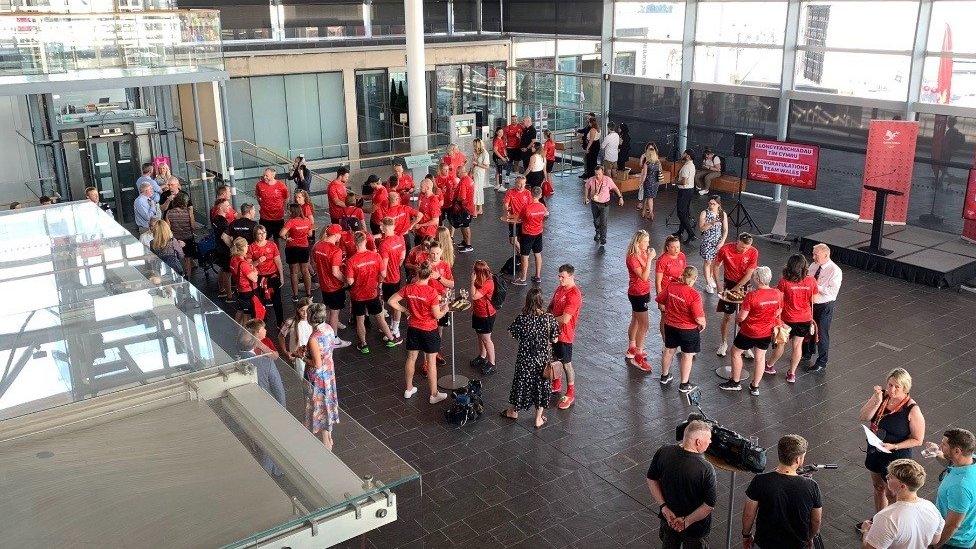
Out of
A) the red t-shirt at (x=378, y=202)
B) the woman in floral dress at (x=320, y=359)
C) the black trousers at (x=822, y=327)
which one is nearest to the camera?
the woman in floral dress at (x=320, y=359)

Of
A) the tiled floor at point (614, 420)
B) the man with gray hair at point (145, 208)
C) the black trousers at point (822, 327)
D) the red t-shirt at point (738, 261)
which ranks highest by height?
the man with gray hair at point (145, 208)

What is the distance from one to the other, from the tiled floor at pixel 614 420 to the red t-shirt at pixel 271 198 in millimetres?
3212

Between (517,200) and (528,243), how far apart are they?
65 cm

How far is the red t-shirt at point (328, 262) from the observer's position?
32.1ft

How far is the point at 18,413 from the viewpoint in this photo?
4.26m

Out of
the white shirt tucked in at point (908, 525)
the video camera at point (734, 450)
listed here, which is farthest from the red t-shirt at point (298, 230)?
the white shirt tucked in at point (908, 525)

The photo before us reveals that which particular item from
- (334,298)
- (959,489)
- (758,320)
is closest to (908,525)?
(959,489)

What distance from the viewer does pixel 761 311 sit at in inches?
340

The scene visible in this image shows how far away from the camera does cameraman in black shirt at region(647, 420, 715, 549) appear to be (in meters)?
5.25

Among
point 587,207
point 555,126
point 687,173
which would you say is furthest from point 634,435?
point 555,126

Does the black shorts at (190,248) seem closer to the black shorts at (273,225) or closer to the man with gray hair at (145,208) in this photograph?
the man with gray hair at (145,208)

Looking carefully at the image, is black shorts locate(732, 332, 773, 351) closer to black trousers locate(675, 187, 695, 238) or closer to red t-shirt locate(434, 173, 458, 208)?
black trousers locate(675, 187, 695, 238)

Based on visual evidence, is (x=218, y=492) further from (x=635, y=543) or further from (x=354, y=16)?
(x=354, y=16)

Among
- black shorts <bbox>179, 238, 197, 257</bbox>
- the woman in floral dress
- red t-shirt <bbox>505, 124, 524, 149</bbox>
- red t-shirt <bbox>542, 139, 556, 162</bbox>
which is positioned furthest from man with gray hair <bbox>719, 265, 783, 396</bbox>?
red t-shirt <bbox>505, 124, 524, 149</bbox>
